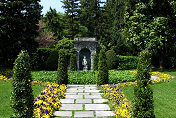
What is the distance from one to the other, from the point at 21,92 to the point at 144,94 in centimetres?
276

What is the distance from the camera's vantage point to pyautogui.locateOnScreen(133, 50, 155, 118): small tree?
147 inches

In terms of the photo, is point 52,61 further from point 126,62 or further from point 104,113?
point 104,113

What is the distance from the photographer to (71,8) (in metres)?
29.9

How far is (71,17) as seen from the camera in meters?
29.9

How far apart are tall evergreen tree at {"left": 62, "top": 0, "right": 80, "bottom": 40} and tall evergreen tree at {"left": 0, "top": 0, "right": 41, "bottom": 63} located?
11.2 meters

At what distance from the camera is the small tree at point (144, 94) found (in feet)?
12.3

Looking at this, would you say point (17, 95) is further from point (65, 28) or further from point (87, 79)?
point (65, 28)

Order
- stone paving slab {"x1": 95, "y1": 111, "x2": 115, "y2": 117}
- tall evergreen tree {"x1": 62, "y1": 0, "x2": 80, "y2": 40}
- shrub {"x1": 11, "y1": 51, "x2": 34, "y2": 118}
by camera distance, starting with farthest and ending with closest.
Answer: tall evergreen tree {"x1": 62, "y1": 0, "x2": 80, "y2": 40} → stone paving slab {"x1": 95, "y1": 111, "x2": 115, "y2": 117} → shrub {"x1": 11, "y1": 51, "x2": 34, "y2": 118}

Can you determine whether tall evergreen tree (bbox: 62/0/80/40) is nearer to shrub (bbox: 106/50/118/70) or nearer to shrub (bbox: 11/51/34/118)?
shrub (bbox: 106/50/118/70)

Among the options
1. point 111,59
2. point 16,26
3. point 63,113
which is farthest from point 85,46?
point 63,113

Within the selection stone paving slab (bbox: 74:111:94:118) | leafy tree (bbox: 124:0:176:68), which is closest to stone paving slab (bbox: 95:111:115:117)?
stone paving slab (bbox: 74:111:94:118)

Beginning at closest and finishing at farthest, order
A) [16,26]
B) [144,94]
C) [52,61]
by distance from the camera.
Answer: [144,94] < [16,26] < [52,61]

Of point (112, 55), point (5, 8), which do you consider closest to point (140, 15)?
point (112, 55)

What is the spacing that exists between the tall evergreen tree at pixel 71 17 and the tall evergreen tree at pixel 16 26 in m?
11.2
